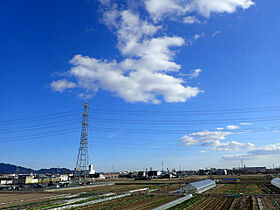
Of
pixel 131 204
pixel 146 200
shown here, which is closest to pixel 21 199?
pixel 131 204

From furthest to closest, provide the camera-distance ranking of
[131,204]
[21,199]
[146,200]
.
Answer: [21,199] → [146,200] → [131,204]

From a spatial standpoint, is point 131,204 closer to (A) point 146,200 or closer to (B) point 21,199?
(A) point 146,200

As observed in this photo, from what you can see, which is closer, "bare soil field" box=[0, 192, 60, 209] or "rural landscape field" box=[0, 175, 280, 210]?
"rural landscape field" box=[0, 175, 280, 210]

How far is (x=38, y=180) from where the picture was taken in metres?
131

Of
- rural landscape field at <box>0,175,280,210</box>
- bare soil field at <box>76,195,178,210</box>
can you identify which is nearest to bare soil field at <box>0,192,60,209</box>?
rural landscape field at <box>0,175,280,210</box>

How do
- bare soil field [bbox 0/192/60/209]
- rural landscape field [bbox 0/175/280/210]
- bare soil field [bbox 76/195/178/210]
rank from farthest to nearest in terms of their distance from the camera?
bare soil field [bbox 0/192/60/209] → bare soil field [bbox 76/195/178/210] → rural landscape field [bbox 0/175/280/210]

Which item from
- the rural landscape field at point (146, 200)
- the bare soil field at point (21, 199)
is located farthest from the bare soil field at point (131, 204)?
the bare soil field at point (21, 199)

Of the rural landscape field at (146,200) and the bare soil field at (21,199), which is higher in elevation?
the rural landscape field at (146,200)

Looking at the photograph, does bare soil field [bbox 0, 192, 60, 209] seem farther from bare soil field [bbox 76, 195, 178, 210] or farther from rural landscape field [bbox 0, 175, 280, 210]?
bare soil field [bbox 76, 195, 178, 210]

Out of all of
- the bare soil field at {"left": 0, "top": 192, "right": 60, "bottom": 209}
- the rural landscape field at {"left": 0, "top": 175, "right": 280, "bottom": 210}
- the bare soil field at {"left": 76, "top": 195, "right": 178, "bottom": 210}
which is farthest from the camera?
the bare soil field at {"left": 0, "top": 192, "right": 60, "bottom": 209}

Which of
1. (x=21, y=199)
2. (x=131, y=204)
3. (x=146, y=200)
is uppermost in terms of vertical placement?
(x=131, y=204)

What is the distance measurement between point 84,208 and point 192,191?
94.9 ft

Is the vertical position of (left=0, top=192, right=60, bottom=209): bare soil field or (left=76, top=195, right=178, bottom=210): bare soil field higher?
(left=76, top=195, right=178, bottom=210): bare soil field

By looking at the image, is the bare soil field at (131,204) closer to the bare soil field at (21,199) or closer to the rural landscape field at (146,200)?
the rural landscape field at (146,200)
